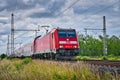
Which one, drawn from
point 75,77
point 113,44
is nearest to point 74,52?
point 75,77

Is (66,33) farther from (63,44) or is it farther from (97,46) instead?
(97,46)

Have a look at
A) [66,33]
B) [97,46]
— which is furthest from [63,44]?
[97,46]

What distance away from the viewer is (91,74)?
1180 centimetres

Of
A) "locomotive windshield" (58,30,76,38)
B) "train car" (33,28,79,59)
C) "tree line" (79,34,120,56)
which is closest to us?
"train car" (33,28,79,59)

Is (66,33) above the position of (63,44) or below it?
above

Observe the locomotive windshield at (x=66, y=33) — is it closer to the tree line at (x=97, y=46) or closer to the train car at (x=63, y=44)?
the train car at (x=63, y=44)

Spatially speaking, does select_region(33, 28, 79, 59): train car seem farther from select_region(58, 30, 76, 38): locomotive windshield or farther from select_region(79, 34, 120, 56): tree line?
select_region(79, 34, 120, 56): tree line

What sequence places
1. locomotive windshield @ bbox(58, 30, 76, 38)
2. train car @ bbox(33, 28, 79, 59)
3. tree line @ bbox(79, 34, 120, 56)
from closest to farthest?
train car @ bbox(33, 28, 79, 59) → locomotive windshield @ bbox(58, 30, 76, 38) → tree line @ bbox(79, 34, 120, 56)

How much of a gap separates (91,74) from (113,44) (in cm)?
9427

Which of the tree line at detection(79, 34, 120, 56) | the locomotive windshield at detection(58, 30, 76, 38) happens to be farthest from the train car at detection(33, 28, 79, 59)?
the tree line at detection(79, 34, 120, 56)

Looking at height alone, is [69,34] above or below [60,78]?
above

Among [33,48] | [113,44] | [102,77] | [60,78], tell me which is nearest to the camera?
[102,77]

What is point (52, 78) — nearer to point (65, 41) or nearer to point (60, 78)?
point (60, 78)

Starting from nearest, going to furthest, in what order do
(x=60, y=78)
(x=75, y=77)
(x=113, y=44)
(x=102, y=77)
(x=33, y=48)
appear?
(x=102, y=77)
(x=75, y=77)
(x=60, y=78)
(x=33, y=48)
(x=113, y=44)
